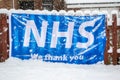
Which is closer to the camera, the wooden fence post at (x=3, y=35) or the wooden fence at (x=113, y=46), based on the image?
the wooden fence at (x=113, y=46)

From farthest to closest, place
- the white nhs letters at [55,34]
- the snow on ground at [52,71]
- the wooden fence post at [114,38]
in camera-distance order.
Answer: the white nhs letters at [55,34], the wooden fence post at [114,38], the snow on ground at [52,71]

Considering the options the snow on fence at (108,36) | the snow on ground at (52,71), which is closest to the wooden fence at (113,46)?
the snow on fence at (108,36)

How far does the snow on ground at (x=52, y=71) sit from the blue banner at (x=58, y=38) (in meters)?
0.31

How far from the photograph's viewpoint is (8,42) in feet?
39.1

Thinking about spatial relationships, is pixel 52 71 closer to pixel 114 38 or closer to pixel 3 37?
pixel 3 37

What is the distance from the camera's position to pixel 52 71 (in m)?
10.3

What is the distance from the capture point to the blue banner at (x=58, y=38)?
38.5 ft

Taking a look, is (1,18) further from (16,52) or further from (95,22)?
(95,22)

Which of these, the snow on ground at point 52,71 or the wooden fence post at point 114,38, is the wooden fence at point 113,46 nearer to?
the wooden fence post at point 114,38

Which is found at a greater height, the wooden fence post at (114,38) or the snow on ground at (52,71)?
the wooden fence post at (114,38)

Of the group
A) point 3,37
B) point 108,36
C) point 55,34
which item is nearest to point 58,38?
point 55,34

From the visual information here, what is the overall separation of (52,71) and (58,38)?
177 cm

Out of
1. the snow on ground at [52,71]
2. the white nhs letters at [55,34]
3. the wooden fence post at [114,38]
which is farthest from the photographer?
the white nhs letters at [55,34]

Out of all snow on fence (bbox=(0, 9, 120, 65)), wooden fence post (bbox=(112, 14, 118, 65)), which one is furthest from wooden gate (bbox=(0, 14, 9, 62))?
wooden fence post (bbox=(112, 14, 118, 65))
